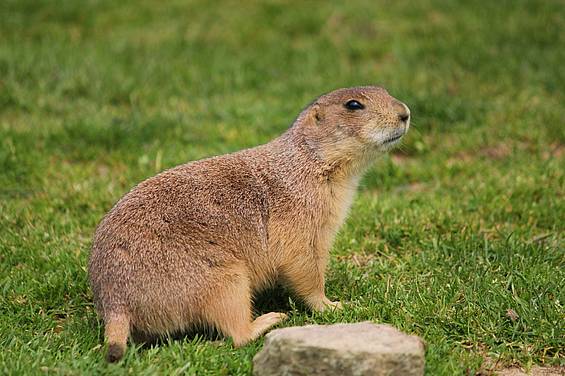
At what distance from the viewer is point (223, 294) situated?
4.63 meters

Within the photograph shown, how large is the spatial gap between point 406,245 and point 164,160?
2754 mm

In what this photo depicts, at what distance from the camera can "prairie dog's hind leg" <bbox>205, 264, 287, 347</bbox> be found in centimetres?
462

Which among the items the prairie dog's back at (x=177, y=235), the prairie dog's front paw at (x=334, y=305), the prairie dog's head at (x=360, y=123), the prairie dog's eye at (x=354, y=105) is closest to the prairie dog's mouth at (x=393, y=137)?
the prairie dog's head at (x=360, y=123)

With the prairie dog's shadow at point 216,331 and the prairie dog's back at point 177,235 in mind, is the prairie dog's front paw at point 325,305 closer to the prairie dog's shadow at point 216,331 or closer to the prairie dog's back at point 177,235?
the prairie dog's shadow at point 216,331

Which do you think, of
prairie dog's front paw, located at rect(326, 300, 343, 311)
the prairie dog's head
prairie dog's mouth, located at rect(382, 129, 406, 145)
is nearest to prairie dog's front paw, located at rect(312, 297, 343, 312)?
prairie dog's front paw, located at rect(326, 300, 343, 311)

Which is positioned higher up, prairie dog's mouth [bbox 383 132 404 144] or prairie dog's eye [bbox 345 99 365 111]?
prairie dog's eye [bbox 345 99 365 111]

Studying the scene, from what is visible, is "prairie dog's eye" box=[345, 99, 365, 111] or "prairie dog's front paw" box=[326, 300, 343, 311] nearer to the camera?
"prairie dog's front paw" box=[326, 300, 343, 311]

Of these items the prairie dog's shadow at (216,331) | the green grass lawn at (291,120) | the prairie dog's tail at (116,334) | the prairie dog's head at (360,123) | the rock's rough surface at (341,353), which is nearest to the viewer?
the rock's rough surface at (341,353)

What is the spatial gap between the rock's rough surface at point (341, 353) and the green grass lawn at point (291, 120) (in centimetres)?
39

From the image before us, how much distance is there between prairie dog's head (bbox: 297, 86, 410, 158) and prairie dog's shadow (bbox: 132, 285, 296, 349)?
1050 millimetres

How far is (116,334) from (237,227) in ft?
3.30

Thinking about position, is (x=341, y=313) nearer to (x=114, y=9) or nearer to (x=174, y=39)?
(x=174, y=39)

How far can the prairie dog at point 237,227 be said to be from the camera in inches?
179

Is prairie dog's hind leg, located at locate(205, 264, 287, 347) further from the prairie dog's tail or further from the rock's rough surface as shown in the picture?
the rock's rough surface
